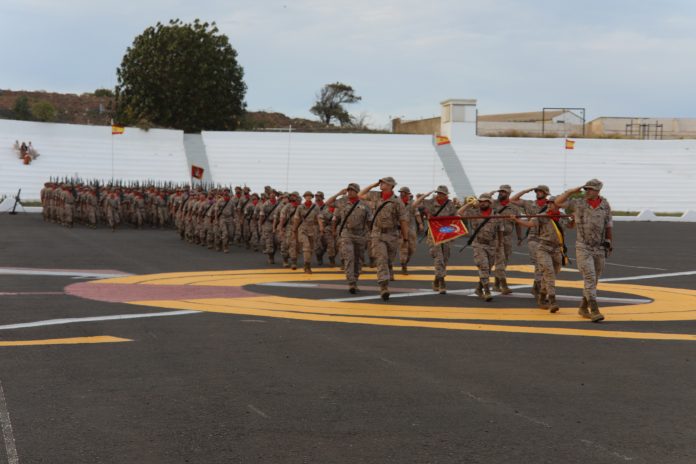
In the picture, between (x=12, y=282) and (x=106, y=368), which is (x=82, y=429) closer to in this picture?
(x=106, y=368)

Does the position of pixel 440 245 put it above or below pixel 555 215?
below

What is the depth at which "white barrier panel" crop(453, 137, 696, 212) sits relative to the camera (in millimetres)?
50688

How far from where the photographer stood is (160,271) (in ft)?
64.5

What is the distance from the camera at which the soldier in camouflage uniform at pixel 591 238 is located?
12922 millimetres

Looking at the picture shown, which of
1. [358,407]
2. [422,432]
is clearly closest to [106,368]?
[358,407]

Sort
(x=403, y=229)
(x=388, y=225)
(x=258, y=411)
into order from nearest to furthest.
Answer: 1. (x=258, y=411)
2. (x=403, y=229)
3. (x=388, y=225)

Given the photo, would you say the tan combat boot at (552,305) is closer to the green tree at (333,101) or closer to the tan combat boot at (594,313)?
the tan combat boot at (594,313)

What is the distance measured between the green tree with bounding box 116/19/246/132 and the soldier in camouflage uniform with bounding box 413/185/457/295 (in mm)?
48442

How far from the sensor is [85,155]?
49.7 m

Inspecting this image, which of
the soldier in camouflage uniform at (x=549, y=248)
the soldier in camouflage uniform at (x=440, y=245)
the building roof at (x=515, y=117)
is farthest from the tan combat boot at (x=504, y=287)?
the building roof at (x=515, y=117)

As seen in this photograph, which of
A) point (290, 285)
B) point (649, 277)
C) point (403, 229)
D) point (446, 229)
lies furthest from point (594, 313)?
point (649, 277)

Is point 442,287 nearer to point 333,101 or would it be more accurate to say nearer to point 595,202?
point 595,202

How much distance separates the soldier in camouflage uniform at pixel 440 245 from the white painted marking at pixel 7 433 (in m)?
9.73

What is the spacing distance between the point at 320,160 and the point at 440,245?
1391 inches
